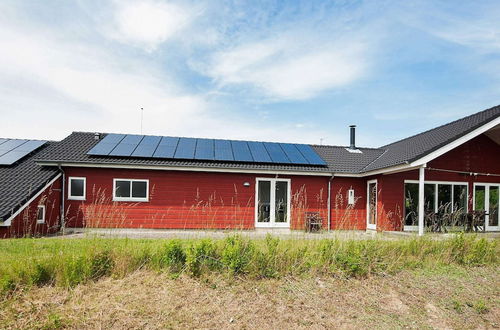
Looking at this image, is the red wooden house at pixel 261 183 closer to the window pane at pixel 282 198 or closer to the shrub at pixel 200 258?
the window pane at pixel 282 198

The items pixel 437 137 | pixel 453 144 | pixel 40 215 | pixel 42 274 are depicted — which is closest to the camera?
pixel 42 274

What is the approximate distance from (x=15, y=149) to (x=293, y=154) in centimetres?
1138

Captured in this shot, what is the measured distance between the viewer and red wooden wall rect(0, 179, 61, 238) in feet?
29.8

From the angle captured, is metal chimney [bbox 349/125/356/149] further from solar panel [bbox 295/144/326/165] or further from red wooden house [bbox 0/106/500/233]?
red wooden house [bbox 0/106/500/233]

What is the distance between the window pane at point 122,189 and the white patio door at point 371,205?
9418 mm

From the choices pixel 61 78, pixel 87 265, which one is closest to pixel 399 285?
pixel 87 265

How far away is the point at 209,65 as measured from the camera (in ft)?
42.2

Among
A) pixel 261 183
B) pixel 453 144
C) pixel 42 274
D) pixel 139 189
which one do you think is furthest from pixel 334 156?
pixel 42 274

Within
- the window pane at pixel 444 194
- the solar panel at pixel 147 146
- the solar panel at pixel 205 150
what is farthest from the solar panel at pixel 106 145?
the window pane at pixel 444 194

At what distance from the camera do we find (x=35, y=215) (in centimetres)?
1018

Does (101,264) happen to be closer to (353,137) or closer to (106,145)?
(106,145)

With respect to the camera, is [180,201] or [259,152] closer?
[180,201]

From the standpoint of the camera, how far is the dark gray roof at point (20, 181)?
9258 millimetres

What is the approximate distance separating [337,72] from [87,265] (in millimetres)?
10229
